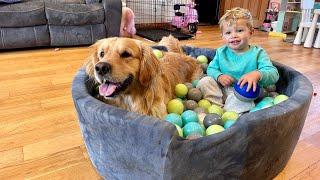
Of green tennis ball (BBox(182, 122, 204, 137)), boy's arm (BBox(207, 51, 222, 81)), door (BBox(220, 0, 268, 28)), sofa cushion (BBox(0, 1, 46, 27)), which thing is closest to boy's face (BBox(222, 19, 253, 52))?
boy's arm (BBox(207, 51, 222, 81))

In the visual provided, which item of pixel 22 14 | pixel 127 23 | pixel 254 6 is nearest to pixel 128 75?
pixel 22 14

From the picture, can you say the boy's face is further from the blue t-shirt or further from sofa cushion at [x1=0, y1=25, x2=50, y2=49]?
sofa cushion at [x1=0, y1=25, x2=50, y2=49]

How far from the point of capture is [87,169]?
1.25m

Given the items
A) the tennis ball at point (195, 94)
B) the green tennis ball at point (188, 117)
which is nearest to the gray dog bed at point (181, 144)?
the green tennis ball at point (188, 117)

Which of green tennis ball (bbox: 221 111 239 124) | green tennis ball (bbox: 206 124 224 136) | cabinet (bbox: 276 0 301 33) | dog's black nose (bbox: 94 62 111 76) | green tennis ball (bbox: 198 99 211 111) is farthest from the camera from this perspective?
cabinet (bbox: 276 0 301 33)

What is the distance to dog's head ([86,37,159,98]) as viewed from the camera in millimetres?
1158

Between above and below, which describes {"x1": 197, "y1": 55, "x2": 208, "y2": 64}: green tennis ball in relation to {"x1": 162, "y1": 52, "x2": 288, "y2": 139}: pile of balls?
above

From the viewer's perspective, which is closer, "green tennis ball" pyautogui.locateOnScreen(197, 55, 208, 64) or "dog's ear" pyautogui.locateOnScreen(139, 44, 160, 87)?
"dog's ear" pyautogui.locateOnScreen(139, 44, 160, 87)

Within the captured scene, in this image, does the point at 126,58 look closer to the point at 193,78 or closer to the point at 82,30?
the point at 193,78

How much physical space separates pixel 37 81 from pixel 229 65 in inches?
61.1

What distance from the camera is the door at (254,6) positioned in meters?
5.87

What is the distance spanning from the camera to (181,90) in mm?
1734

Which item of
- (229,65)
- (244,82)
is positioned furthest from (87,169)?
(229,65)

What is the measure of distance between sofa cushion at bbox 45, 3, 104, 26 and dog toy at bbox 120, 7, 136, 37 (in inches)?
15.0
